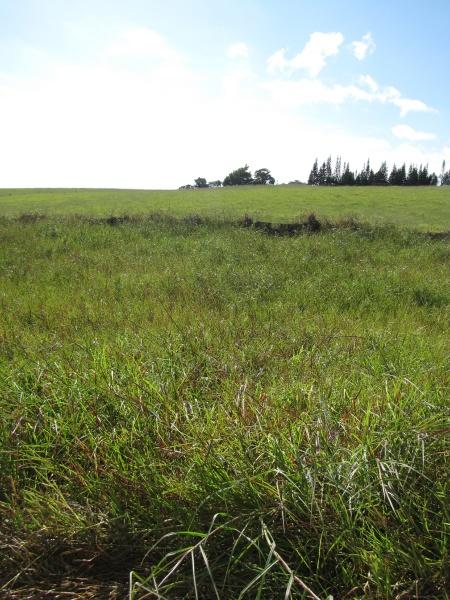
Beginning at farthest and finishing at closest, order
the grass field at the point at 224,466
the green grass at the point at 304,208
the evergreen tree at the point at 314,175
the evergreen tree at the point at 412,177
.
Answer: the evergreen tree at the point at 314,175
the evergreen tree at the point at 412,177
the green grass at the point at 304,208
the grass field at the point at 224,466

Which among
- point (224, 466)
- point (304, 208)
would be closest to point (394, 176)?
point (304, 208)

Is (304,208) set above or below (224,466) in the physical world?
above

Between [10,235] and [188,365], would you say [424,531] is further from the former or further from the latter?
[10,235]

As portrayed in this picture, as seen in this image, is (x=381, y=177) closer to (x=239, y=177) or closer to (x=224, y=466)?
→ (x=239, y=177)

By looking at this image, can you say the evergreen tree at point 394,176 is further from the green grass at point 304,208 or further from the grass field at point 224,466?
the grass field at point 224,466

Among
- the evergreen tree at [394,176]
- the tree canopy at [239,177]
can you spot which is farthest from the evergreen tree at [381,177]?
the tree canopy at [239,177]

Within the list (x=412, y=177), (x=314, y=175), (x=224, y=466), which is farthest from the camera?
(x=314, y=175)

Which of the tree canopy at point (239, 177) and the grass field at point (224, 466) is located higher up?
the tree canopy at point (239, 177)

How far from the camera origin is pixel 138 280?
7797 mm

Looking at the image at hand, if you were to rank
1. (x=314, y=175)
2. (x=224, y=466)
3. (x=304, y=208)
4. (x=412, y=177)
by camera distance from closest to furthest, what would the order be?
(x=224, y=466) < (x=304, y=208) < (x=412, y=177) < (x=314, y=175)

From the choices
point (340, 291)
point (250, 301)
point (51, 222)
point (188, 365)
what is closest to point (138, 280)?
point (250, 301)

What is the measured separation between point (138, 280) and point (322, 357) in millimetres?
5047

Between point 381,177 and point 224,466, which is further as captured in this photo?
point 381,177

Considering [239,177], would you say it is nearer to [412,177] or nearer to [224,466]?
[412,177]
